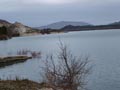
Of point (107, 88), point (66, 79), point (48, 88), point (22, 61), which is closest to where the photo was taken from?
point (48, 88)

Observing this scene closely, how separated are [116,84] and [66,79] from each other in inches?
532

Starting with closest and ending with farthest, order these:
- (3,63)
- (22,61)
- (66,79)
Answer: (66,79) < (3,63) < (22,61)

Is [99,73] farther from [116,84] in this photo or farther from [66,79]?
[66,79]

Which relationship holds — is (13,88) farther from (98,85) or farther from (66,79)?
(98,85)

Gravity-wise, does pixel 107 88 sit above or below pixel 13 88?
below

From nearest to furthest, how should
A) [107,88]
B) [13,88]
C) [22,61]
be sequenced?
[13,88] → [107,88] → [22,61]

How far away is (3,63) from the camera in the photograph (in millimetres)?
54875

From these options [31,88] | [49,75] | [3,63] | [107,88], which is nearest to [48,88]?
[31,88]

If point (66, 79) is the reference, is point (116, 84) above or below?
below

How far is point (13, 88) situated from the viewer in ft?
49.6

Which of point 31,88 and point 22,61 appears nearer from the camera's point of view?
point 31,88

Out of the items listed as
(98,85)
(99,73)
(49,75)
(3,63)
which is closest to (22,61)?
(3,63)

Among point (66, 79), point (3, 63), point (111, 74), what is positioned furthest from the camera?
point (3, 63)

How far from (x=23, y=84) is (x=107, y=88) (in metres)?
13.7
